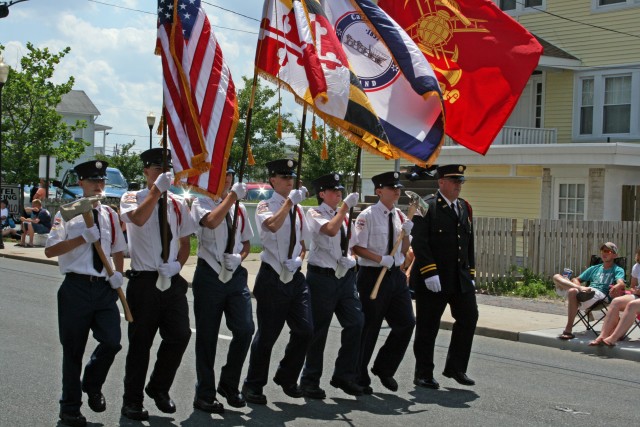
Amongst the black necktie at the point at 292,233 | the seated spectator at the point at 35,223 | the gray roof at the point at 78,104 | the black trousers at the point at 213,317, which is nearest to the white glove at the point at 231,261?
the black trousers at the point at 213,317

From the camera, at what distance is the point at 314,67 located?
759 centimetres

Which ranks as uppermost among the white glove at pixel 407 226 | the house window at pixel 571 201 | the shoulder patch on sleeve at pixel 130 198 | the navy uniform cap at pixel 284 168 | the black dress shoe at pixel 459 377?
the house window at pixel 571 201

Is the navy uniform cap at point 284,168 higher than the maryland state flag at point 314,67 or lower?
lower

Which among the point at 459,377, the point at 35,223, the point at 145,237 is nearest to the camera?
the point at 145,237

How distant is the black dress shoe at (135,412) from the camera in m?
7.14

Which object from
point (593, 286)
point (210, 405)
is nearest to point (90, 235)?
point (210, 405)

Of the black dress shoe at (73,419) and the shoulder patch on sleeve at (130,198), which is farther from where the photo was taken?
the shoulder patch on sleeve at (130,198)

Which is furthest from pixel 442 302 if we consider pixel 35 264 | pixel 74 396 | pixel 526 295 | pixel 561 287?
pixel 35 264

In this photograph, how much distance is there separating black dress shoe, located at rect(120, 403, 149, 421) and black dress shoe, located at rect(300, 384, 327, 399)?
1.57m

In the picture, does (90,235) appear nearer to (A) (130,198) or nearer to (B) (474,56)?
(A) (130,198)

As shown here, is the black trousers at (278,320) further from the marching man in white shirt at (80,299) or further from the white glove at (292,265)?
the marching man in white shirt at (80,299)

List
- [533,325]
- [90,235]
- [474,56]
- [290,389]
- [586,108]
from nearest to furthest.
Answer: [90,235]
[290,389]
[474,56]
[533,325]
[586,108]

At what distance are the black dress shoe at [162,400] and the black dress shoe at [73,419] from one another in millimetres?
635

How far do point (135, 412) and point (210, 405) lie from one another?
61 cm
